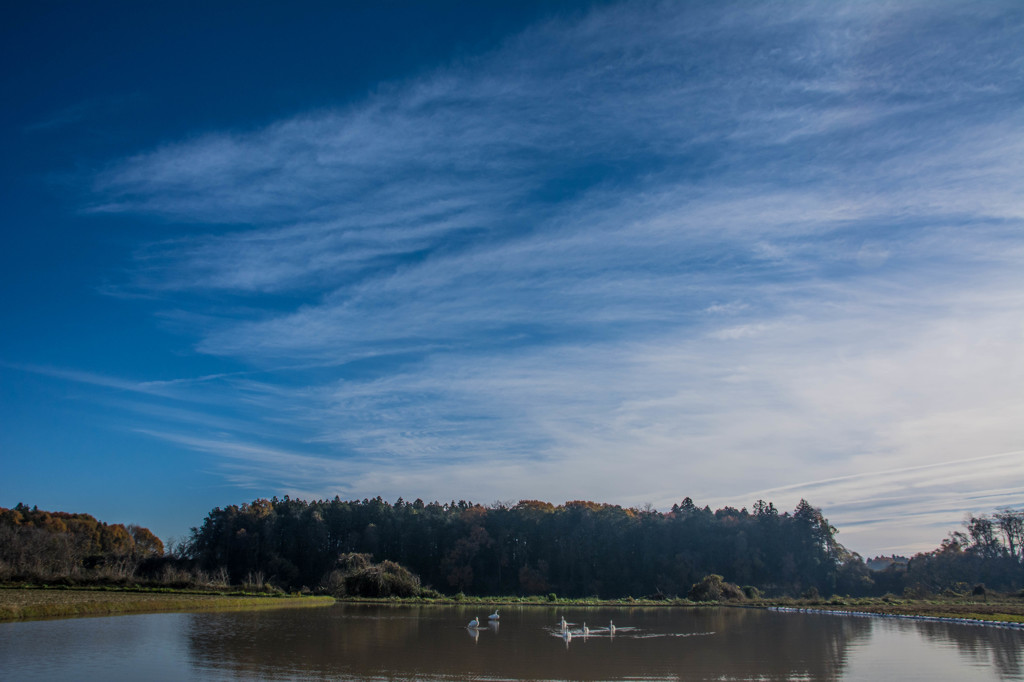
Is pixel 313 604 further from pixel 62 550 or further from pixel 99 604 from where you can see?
pixel 62 550

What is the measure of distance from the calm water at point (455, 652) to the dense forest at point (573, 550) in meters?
53.4

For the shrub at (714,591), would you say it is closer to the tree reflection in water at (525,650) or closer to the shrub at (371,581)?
the shrub at (371,581)

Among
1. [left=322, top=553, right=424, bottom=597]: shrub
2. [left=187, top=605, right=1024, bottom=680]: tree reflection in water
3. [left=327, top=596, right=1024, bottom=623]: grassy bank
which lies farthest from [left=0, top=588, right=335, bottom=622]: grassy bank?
[left=327, top=596, right=1024, bottom=623]: grassy bank

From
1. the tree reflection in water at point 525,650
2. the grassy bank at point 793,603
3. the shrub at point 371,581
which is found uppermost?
the tree reflection in water at point 525,650

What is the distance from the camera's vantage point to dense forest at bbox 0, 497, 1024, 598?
79.5 meters

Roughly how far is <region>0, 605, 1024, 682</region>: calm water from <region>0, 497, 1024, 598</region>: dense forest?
53400 mm

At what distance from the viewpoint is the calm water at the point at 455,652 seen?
51.0 feet

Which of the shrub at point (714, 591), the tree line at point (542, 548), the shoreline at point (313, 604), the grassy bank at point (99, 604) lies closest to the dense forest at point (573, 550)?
the tree line at point (542, 548)

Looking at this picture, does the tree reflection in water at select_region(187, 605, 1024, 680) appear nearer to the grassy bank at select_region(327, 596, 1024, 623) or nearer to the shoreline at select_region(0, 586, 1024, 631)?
the shoreline at select_region(0, 586, 1024, 631)

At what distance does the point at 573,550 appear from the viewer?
279 feet

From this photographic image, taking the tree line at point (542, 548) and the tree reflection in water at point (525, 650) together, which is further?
the tree line at point (542, 548)

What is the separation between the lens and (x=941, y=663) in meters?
19.8

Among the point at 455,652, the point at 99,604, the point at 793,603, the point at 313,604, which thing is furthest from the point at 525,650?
the point at 793,603

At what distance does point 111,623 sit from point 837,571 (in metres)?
82.5
